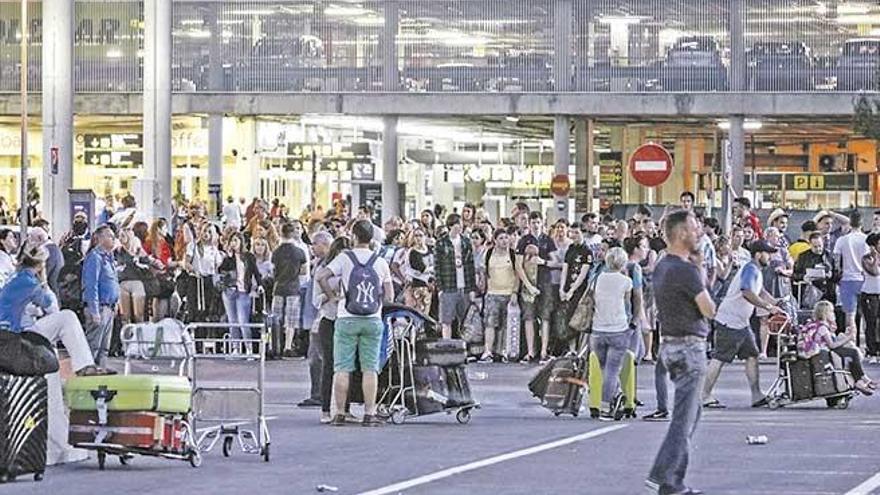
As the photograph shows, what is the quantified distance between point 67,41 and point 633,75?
15.4 metres

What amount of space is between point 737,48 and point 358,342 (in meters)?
31.7

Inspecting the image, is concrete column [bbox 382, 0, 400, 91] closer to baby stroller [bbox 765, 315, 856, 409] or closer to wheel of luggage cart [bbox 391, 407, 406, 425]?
baby stroller [bbox 765, 315, 856, 409]

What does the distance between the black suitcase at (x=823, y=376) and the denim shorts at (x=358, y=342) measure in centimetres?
518

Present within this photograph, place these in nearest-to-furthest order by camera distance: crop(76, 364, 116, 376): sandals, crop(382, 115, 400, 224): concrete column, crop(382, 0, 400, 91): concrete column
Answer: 1. crop(76, 364, 116, 376): sandals
2. crop(382, 0, 400, 91): concrete column
3. crop(382, 115, 400, 224): concrete column

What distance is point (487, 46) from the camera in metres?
51.8

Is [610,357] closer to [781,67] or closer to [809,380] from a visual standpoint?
[809,380]

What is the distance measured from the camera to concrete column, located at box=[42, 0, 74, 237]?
3975 cm

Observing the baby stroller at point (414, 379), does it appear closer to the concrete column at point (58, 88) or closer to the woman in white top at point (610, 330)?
the woman in white top at point (610, 330)

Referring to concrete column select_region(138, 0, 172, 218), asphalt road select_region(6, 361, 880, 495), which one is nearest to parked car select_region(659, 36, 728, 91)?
concrete column select_region(138, 0, 172, 218)

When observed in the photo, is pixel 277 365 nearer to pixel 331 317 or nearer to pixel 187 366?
pixel 331 317

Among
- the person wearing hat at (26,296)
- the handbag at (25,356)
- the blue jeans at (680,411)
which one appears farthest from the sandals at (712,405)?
the handbag at (25,356)

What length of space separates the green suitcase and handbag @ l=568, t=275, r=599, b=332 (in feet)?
21.5

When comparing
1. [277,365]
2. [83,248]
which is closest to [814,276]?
[277,365]

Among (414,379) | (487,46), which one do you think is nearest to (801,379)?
(414,379)
